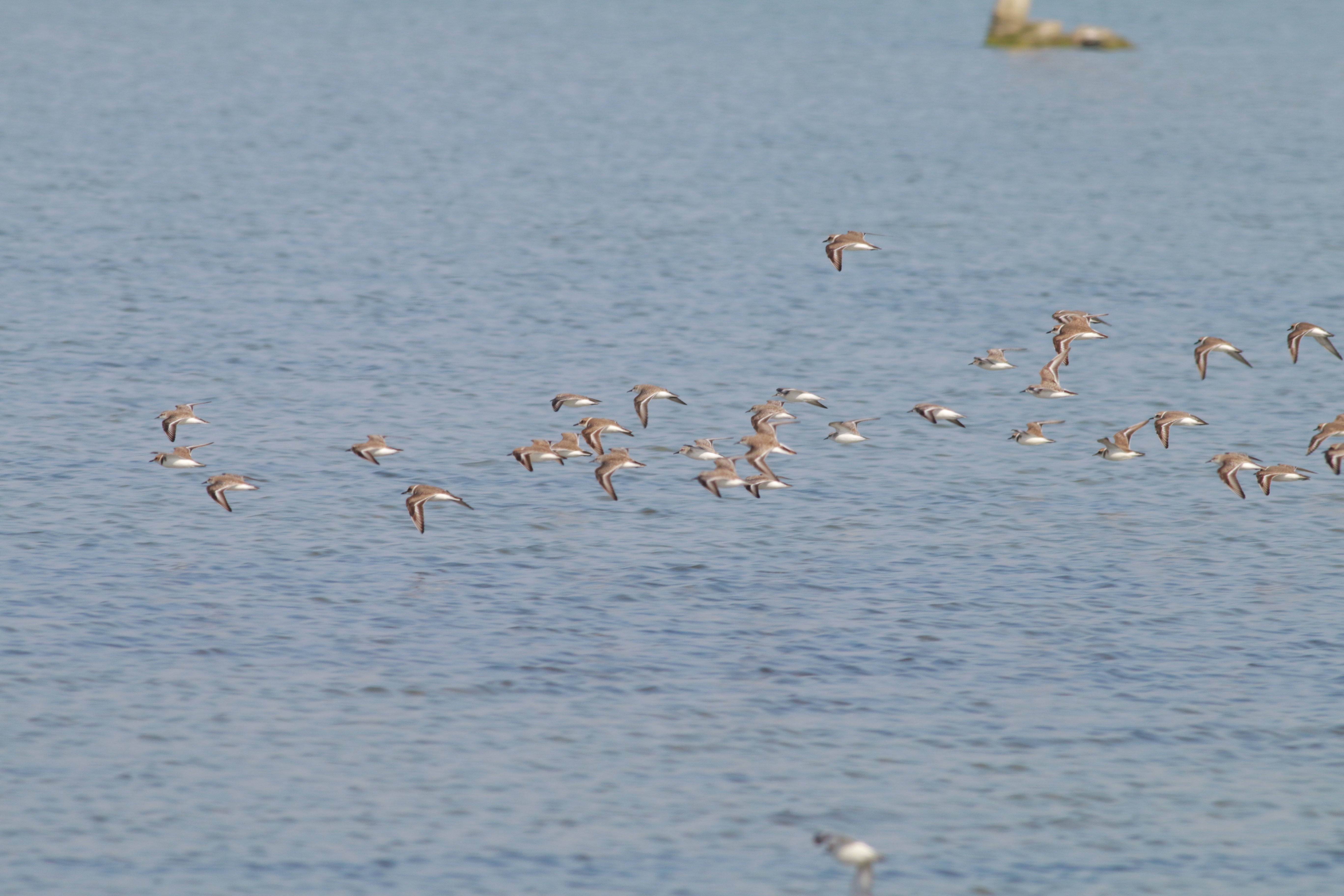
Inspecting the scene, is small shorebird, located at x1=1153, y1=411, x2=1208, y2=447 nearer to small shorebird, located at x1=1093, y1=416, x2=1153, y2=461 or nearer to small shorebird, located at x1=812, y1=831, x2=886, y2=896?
small shorebird, located at x1=1093, y1=416, x2=1153, y2=461

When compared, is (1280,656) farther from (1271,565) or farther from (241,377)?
(241,377)

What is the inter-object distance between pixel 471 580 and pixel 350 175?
45.8m

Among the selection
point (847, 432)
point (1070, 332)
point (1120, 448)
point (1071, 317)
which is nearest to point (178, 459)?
point (847, 432)

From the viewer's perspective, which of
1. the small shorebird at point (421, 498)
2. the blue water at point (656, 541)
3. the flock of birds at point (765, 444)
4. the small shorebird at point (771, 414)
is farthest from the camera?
the small shorebird at point (771, 414)

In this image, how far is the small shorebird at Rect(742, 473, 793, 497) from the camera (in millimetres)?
32062

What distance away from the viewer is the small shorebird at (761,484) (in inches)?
1262

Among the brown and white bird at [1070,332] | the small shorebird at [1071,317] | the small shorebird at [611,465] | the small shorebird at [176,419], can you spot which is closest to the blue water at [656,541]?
the small shorebird at [611,465]

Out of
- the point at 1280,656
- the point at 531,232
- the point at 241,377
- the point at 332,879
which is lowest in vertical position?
the point at 332,879

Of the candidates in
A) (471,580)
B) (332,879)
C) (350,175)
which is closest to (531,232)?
(350,175)

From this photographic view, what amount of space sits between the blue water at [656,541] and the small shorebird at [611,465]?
3.81 ft

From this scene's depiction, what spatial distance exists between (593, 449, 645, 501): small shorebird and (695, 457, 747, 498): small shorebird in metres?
0.20

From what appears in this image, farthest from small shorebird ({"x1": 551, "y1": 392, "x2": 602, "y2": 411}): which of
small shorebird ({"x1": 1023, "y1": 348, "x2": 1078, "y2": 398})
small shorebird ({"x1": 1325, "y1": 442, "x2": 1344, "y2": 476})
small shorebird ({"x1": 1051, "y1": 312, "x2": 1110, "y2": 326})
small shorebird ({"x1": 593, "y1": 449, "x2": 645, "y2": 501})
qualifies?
small shorebird ({"x1": 1325, "y1": 442, "x2": 1344, "y2": 476})

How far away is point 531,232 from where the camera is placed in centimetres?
6219

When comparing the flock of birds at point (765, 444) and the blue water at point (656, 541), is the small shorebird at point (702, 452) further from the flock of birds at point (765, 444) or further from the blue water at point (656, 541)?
the blue water at point (656, 541)
